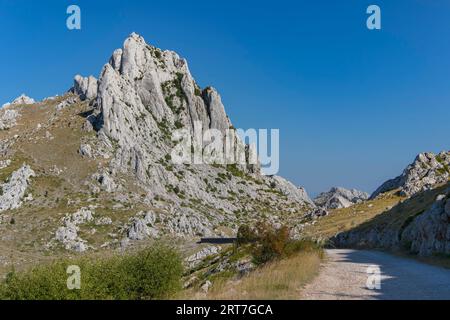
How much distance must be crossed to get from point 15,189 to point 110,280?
99.6 meters

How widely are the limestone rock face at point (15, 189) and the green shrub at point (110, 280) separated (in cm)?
9284

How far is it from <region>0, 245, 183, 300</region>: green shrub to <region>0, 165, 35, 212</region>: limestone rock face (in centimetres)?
9284

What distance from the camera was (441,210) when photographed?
3378cm

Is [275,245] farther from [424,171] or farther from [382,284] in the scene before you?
[424,171]

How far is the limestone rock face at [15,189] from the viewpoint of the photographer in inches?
4156

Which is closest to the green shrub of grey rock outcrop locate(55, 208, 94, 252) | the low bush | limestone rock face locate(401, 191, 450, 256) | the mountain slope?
the low bush

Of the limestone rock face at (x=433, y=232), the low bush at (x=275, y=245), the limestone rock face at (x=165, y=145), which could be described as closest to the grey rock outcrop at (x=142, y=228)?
the limestone rock face at (x=165, y=145)

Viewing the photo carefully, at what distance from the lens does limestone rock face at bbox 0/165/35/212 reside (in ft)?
346

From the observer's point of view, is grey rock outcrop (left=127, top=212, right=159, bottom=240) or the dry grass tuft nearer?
the dry grass tuft

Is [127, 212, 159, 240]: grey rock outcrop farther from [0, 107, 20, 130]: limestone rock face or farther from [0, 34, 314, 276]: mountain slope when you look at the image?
[0, 107, 20, 130]: limestone rock face

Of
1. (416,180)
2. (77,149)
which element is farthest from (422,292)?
(77,149)

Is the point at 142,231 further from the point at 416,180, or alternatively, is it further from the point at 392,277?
the point at 392,277

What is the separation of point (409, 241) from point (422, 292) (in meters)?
24.9

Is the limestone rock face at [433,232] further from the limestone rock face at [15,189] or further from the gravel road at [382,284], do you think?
the limestone rock face at [15,189]
